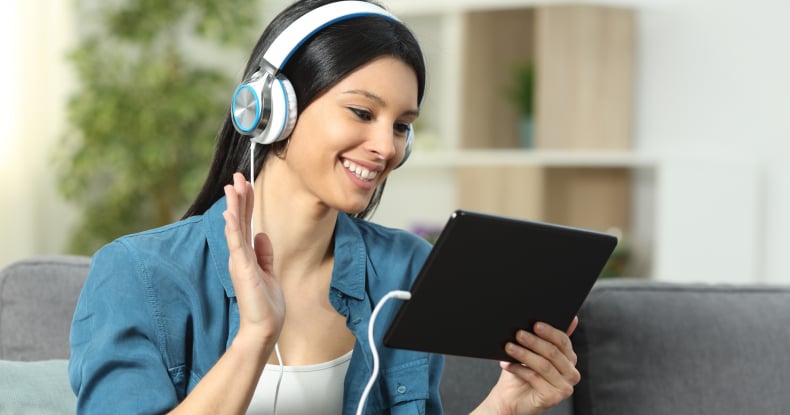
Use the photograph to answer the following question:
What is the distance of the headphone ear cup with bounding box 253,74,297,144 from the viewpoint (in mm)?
1289

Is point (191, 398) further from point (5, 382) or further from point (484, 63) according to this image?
point (484, 63)

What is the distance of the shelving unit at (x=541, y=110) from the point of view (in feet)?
13.0

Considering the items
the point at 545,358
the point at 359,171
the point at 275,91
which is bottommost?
the point at 545,358

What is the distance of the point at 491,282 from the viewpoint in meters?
1.14

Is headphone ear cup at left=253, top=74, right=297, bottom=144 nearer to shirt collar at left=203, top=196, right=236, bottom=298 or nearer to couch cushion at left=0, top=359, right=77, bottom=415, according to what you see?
shirt collar at left=203, top=196, right=236, bottom=298

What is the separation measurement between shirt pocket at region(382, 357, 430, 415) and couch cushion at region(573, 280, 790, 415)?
1.03 ft

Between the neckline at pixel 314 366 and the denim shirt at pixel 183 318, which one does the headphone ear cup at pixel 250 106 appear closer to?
the denim shirt at pixel 183 318

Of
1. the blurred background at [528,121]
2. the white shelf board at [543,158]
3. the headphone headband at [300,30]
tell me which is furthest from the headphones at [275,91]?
the white shelf board at [543,158]

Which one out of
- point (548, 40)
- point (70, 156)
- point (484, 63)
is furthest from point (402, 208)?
point (70, 156)

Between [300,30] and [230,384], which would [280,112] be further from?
[230,384]

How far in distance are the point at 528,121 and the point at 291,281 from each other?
282 centimetres

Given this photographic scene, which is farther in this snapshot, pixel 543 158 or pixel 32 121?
pixel 32 121

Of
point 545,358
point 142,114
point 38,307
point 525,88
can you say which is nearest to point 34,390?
point 38,307

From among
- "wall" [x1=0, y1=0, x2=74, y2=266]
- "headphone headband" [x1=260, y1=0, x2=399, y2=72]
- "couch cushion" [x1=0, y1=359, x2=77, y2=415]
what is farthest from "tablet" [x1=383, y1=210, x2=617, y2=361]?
"wall" [x1=0, y1=0, x2=74, y2=266]
